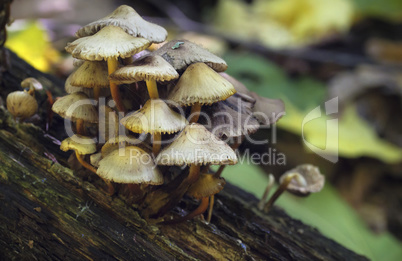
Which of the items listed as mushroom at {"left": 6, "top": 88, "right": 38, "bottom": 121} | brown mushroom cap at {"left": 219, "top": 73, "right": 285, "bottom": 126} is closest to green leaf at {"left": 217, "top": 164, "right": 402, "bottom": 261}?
brown mushroom cap at {"left": 219, "top": 73, "right": 285, "bottom": 126}

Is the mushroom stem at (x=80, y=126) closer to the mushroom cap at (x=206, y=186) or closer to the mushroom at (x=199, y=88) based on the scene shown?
the mushroom at (x=199, y=88)

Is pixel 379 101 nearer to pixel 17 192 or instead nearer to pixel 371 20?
pixel 371 20

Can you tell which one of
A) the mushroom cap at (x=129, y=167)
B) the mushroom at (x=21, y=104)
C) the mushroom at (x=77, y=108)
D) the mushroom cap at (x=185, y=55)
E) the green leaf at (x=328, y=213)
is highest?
the mushroom cap at (x=185, y=55)

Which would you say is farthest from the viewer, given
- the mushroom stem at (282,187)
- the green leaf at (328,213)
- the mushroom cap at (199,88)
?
the green leaf at (328,213)

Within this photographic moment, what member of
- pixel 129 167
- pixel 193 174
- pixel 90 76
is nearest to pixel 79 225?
pixel 129 167

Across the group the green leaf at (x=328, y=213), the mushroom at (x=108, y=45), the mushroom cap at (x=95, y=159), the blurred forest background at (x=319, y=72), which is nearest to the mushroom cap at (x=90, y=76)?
the mushroom at (x=108, y=45)

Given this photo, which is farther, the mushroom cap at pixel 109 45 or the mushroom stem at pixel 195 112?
the mushroom stem at pixel 195 112

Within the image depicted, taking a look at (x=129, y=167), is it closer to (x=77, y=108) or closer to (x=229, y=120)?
(x=77, y=108)
